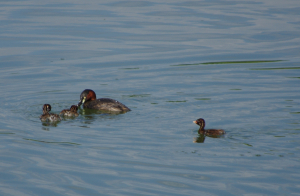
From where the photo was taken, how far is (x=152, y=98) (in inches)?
548

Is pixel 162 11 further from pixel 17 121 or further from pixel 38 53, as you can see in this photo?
pixel 17 121

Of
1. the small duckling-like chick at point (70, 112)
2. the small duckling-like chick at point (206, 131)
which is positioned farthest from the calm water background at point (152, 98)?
the small duckling-like chick at point (70, 112)

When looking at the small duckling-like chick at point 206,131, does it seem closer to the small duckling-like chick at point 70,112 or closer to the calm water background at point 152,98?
the calm water background at point 152,98

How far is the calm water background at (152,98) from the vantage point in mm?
8781

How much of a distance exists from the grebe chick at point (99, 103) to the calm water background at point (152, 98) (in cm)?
34

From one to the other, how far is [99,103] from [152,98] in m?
1.44

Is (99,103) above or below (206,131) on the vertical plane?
above

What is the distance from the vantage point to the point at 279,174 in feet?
28.3

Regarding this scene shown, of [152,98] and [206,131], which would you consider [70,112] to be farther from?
[206,131]

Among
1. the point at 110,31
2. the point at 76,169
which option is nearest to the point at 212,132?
the point at 76,169

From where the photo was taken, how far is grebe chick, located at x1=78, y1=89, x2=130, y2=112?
1295 cm

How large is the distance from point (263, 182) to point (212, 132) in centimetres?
253

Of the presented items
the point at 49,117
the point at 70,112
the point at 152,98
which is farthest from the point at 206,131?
the point at 49,117

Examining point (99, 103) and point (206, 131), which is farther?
point (99, 103)
